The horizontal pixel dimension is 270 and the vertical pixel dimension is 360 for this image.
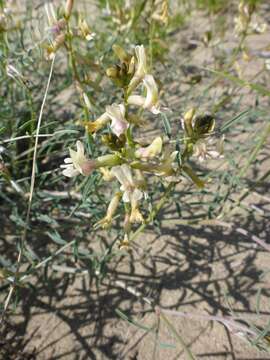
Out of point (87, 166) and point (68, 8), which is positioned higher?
point (68, 8)

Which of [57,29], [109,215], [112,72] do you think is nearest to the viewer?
[112,72]

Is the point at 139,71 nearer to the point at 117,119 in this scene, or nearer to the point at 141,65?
the point at 141,65

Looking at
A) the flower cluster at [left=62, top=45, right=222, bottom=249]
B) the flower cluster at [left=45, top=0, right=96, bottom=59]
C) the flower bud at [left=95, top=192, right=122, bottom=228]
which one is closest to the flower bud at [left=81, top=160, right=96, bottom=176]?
the flower cluster at [left=62, top=45, right=222, bottom=249]

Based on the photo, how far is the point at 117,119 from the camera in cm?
88

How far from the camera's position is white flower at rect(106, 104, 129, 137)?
34.2 inches

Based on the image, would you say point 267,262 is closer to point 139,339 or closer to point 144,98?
point 139,339

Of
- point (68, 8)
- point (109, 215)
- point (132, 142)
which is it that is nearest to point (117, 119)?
point (132, 142)

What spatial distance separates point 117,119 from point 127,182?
141 mm

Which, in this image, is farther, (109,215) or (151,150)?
(109,215)

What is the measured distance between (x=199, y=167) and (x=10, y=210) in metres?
0.73

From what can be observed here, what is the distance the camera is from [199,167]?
1.65 meters

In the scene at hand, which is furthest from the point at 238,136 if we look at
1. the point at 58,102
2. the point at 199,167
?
the point at 58,102

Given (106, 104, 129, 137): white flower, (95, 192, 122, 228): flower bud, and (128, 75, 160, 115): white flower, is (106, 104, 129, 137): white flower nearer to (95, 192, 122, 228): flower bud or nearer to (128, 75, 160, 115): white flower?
(128, 75, 160, 115): white flower

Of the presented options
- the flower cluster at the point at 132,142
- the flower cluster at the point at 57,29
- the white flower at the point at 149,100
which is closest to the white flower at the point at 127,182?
the flower cluster at the point at 132,142
